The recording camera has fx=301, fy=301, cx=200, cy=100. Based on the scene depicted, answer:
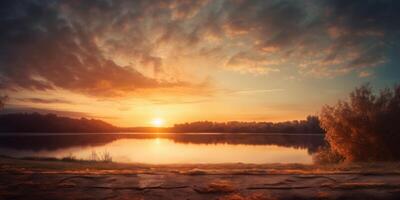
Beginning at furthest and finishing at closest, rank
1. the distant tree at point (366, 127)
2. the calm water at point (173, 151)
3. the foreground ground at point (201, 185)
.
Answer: the calm water at point (173, 151)
the distant tree at point (366, 127)
the foreground ground at point (201, 185)

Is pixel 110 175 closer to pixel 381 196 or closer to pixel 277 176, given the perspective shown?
pixel 277 176

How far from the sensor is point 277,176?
5.09 m

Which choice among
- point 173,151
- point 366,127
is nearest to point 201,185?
point 366,127

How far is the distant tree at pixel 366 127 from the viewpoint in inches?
979

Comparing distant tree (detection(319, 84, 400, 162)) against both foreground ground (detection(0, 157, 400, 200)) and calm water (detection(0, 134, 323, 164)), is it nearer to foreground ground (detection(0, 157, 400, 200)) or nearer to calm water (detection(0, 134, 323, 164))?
calm water (detection(0, 134, 323, 164))

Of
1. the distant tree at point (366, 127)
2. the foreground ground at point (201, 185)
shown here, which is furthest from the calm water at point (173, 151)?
the foreground ground at point (201, 185)

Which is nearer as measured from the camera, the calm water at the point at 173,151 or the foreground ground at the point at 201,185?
the foreground ground at the point at 201,185

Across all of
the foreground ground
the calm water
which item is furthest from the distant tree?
the foreground ground

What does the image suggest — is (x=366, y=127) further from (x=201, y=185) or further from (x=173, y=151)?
(x=173, y=151)

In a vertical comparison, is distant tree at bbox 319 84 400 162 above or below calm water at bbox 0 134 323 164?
above

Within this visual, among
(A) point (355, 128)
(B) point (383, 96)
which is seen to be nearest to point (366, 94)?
(B) point (383, 96)

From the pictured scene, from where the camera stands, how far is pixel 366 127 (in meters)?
26.1

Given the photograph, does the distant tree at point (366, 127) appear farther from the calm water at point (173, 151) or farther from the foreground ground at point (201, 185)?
the foreground ground at point (201, 185)

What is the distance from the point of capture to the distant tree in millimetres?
24859
